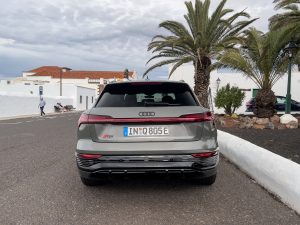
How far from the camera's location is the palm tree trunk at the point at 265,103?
1644cm

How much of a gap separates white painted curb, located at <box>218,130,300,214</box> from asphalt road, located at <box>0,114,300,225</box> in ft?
0.42

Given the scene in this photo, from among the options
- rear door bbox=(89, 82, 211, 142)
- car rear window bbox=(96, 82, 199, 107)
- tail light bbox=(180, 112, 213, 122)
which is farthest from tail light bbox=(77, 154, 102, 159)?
tail light bbox=(180, 112, 213, 122)

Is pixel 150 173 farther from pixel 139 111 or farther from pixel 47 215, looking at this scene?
pixel 47 215

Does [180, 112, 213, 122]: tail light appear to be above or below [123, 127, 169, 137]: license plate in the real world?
above

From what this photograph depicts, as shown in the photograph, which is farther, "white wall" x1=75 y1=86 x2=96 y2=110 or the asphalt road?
"white wall" x1=75 y1=86 x2=96 y2=110

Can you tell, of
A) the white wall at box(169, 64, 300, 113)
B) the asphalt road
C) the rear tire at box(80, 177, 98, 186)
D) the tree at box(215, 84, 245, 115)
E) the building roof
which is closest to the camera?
the asphalt road

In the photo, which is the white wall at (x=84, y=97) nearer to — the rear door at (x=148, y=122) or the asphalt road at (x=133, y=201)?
the asphalt road at (x=133, y=201)

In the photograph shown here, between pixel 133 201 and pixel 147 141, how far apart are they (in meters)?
0.83

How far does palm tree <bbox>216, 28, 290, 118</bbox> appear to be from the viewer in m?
15.8

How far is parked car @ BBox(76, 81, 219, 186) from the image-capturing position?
14.3 feet

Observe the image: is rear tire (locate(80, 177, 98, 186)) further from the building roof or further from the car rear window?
the building roof

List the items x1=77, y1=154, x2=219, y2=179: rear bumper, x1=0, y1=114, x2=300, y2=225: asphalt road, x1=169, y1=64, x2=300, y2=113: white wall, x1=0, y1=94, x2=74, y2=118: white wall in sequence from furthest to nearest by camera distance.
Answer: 1. x1=169, y1=64, x2=300, y2=113: white wall
2. x1=0, y1=94, x2=74, y2=118: white wall
3. x1=77, y1=154, x2=219, y2=179: rear bumper
4. x1=0, y1=114, x2=300, y2=225: asphalt road

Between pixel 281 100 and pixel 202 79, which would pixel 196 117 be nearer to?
pixel 202 79

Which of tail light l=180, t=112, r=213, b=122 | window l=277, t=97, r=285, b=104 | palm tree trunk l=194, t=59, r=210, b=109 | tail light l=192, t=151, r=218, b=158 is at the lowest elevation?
tail light l=192, t=151, r=218, b=158
